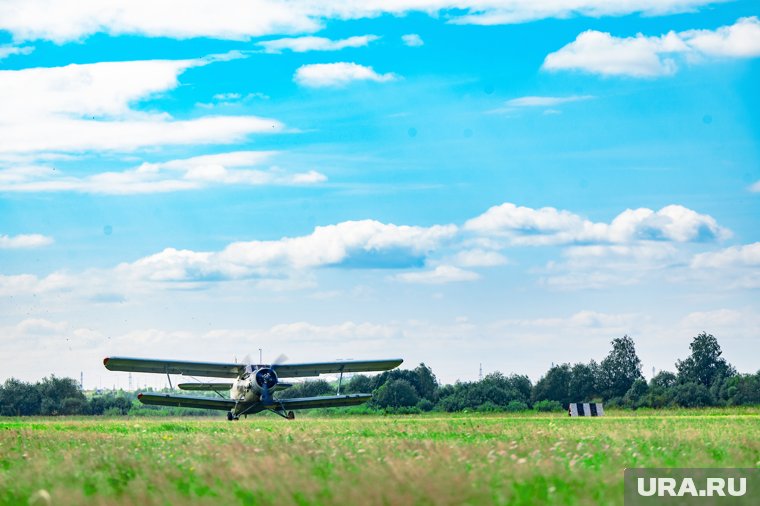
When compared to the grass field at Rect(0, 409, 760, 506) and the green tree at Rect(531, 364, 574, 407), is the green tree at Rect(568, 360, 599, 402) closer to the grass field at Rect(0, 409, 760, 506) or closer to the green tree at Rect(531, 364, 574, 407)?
the green tree at Rect(531, 364, 574, 407)

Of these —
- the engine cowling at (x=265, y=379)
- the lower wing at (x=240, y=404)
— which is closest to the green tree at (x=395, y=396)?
the lower wing at (x=240, y=404)

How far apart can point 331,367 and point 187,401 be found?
8282mm

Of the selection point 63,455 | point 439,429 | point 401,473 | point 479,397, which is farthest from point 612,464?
point 479,397

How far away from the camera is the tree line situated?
86562 millimetres

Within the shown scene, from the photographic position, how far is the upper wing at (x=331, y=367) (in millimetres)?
55438

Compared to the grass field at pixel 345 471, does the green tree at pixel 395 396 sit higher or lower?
higher

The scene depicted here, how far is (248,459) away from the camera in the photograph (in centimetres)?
1591

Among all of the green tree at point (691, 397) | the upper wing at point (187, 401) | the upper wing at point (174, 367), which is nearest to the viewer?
the upper wing at point (174, 367)

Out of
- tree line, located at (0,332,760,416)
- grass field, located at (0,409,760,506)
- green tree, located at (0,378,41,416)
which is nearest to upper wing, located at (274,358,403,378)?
tree line, located at (0,332,760,416)

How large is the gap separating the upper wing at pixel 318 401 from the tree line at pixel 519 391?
16.6 m

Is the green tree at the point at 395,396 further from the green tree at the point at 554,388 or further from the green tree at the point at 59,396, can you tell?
the green tree at the point at 59,396

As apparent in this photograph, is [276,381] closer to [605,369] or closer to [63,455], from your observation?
[63,455]

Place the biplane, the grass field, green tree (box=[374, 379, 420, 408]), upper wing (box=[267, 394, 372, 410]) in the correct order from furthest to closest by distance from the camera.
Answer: green tree (box=[374, 379, 420, 408]) < upper wing (box=[267, 394, 372, 410]) < the biplane < the grass field

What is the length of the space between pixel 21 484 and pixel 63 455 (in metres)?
5.09
